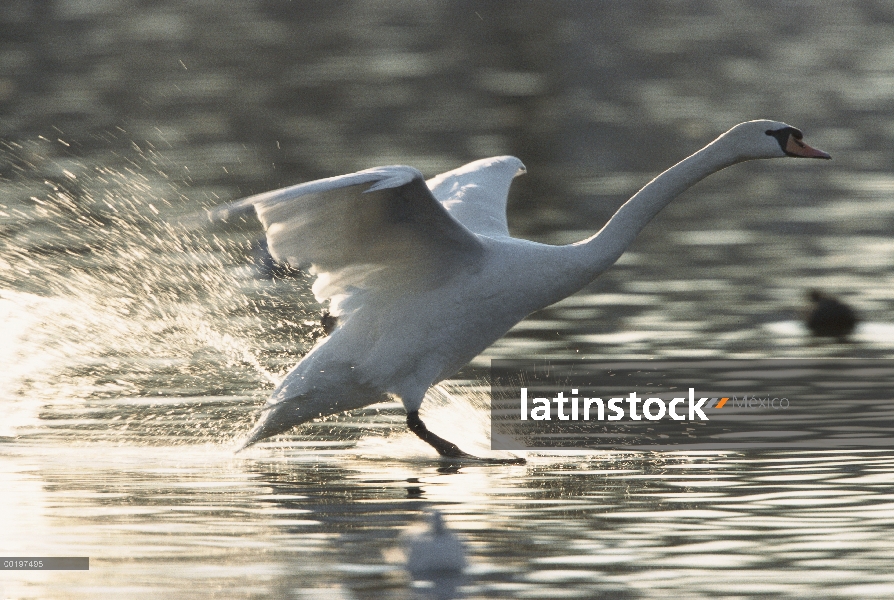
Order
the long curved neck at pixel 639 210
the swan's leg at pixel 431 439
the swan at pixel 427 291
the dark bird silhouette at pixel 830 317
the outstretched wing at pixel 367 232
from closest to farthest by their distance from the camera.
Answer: the outstretched wing at pixel 367 232, the swan at pixel 427 291, the long curved neck at pixel 639 210, the swan's leg at pixel 431 439, the dark bird silhouette at pixel 830 317

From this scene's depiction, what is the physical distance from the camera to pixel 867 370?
1166 centimetres

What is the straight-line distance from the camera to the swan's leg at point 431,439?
9844mm

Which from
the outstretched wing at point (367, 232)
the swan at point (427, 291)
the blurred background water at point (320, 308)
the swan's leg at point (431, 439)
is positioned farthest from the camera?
the swan's leg at point (431, 439)

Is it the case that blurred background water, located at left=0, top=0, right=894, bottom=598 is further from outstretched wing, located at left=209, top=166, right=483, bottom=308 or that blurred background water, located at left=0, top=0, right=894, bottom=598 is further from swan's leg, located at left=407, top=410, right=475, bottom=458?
outstretched wing, located at left=209, top=166, right=483, bottom=308

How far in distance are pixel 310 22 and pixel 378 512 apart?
22986 mm

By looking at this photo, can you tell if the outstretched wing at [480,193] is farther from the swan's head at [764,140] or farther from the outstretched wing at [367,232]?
the swan's head at [764,140]

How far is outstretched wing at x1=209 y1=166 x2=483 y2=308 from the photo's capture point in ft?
27.1

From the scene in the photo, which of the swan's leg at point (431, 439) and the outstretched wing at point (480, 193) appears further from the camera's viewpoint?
the outstretched wing at point (480, 193)

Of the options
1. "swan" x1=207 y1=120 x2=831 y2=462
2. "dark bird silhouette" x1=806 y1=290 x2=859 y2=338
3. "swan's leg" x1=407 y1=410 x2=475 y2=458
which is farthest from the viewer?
"dark bird silhouette" x1=806 y1=290 x2=859 y2=338

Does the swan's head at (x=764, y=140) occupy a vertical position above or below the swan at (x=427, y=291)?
above

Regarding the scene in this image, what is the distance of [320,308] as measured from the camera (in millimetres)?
12945

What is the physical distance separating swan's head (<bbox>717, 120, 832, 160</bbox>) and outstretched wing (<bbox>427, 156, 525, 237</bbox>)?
5.26ft

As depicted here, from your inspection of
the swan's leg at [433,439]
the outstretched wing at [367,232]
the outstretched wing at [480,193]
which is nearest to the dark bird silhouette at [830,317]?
the outstretched wing at [480,193]

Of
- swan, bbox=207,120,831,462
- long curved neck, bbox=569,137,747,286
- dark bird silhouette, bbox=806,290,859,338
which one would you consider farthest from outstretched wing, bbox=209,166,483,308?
dark bird silhouette, bbox=806,290,859,338
